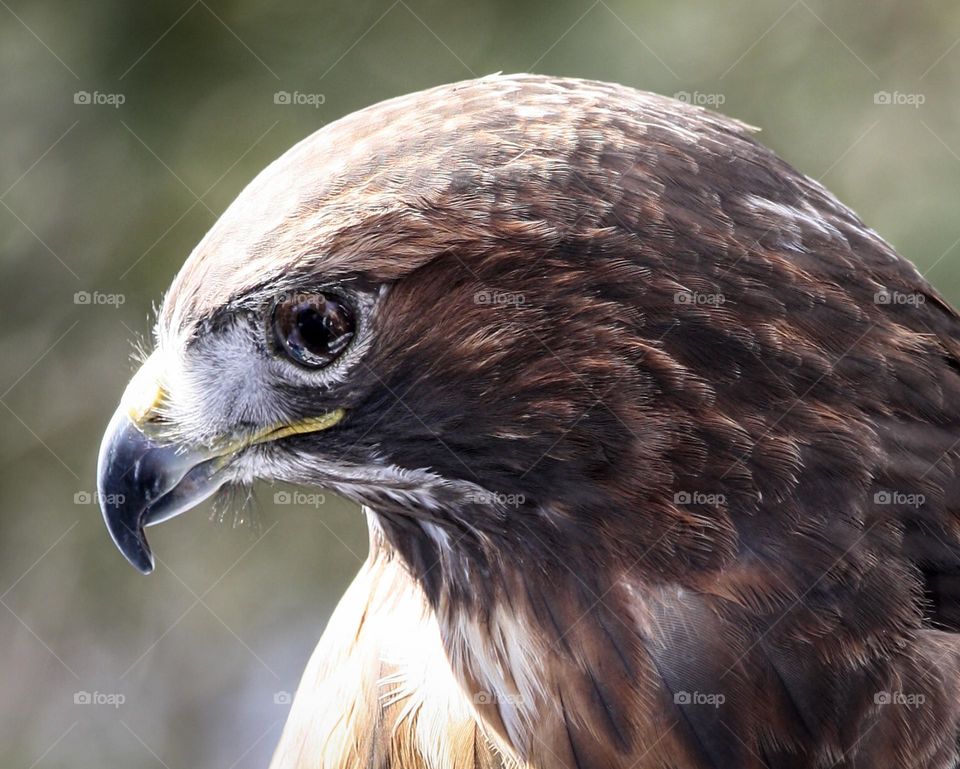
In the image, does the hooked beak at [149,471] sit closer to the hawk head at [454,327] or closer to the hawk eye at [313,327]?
the hawk head at [454,327]

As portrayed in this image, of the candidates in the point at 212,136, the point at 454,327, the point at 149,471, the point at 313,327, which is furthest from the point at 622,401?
the point at 212,136

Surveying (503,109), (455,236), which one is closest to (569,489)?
(455,236)

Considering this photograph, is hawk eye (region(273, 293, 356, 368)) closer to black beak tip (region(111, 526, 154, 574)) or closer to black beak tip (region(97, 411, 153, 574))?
black beak tip (region(97, 411, 153, 574))

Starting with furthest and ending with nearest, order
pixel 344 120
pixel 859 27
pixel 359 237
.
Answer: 1. pixel 859 27
2. pixel 344 120
3. pixel 359 237

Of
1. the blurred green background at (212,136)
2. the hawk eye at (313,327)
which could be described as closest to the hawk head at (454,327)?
the hawk eye at (313,327)

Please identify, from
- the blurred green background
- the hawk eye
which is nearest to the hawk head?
the hawk eye

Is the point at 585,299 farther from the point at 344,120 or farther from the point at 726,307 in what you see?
the point at 344,120

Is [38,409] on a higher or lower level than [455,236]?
lower
